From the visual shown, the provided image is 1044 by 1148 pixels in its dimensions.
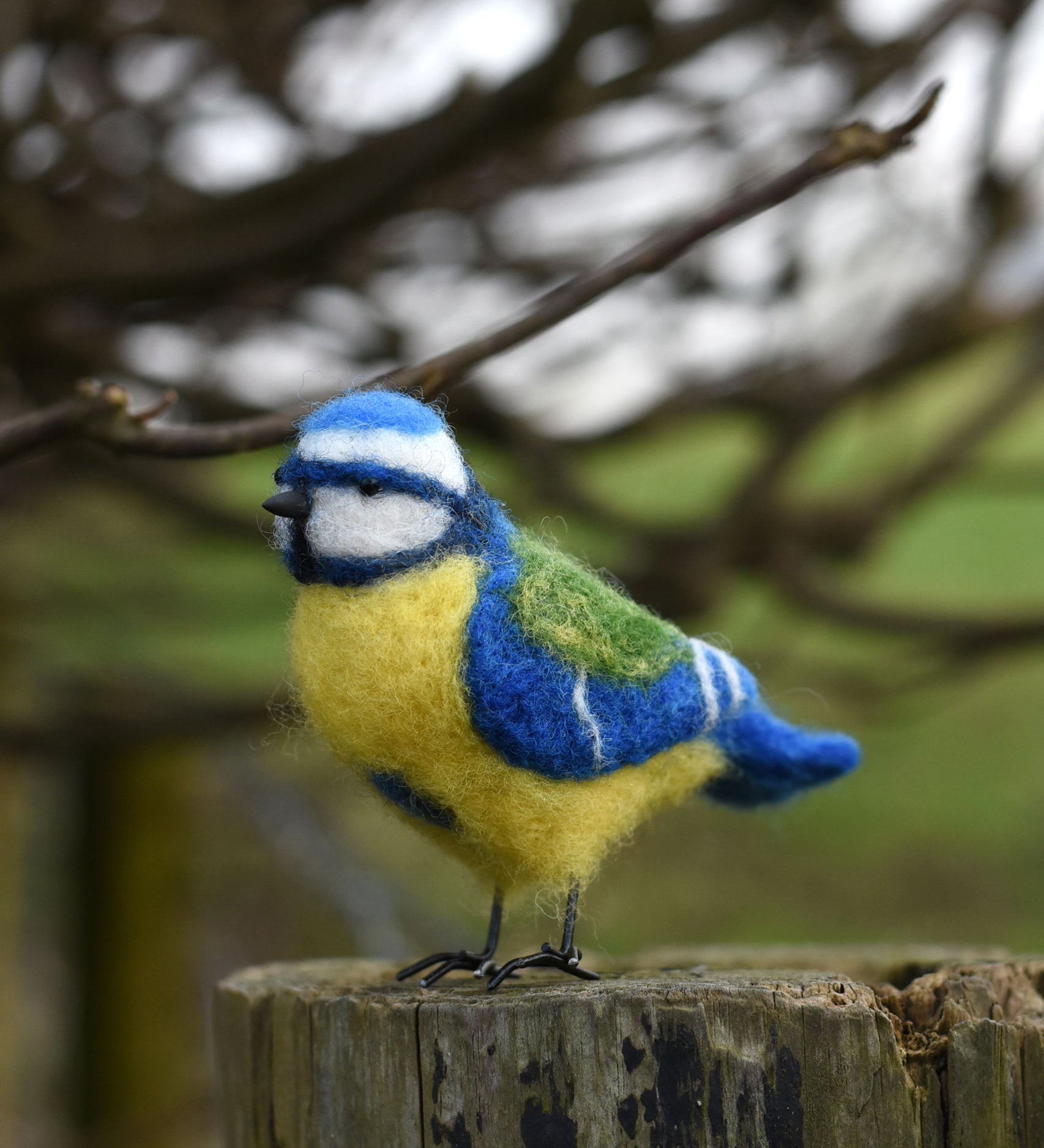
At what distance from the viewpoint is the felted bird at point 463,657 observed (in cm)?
113

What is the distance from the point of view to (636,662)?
1.18 metres

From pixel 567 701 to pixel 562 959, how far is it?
0.32m

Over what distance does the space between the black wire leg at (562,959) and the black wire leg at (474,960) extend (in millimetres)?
68

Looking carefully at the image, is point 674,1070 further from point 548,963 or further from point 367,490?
point 367,490

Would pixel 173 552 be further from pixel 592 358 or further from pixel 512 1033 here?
pixel 512 1033

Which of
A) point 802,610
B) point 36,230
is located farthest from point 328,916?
point 36,230

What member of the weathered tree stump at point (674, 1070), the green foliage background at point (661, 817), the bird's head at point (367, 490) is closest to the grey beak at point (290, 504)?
the bird's head at point (367, 490)

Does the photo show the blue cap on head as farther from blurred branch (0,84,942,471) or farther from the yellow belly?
the yellow belly

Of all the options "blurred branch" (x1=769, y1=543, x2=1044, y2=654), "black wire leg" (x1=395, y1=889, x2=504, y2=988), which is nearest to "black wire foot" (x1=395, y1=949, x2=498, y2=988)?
"black wire leg" (x1=395, y1=889, x2=504, y2=988)

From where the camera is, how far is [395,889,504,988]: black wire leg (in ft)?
4.37

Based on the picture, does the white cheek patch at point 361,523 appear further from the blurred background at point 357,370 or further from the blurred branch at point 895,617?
the blurred branch at point 895,617

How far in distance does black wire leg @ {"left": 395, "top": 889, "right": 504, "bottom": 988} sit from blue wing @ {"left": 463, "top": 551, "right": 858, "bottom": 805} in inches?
12.1

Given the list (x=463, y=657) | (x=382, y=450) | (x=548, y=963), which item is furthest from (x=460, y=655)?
(x=548, y=963)

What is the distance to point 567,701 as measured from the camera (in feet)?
3.75
